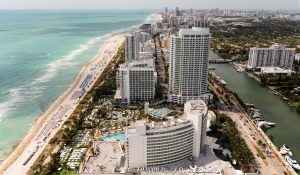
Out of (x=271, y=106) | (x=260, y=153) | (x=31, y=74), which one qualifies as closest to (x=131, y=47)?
(x=31, y=74)

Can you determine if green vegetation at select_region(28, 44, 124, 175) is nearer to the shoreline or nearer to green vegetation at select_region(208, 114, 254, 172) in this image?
the shoreline

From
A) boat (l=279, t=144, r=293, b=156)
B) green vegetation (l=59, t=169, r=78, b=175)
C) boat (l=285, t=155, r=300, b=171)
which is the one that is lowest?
green vegetation (l=59, t=169, r=78, b=175)

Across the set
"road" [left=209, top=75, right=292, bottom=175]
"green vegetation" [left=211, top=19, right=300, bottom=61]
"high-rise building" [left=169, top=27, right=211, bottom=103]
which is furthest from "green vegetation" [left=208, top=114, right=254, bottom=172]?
"green vegetation" [left=211, top=19, right=300, bottom=61]

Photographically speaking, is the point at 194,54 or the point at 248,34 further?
the point at 248,34

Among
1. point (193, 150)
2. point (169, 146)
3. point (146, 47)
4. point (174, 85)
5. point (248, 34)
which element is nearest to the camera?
point (169, 146)

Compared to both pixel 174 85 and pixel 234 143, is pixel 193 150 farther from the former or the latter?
pixel 174 85

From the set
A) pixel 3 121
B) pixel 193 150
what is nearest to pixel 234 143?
pixel 193 150

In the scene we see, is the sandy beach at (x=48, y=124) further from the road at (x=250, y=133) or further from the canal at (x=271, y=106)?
the canal at (x=271, y=106)
